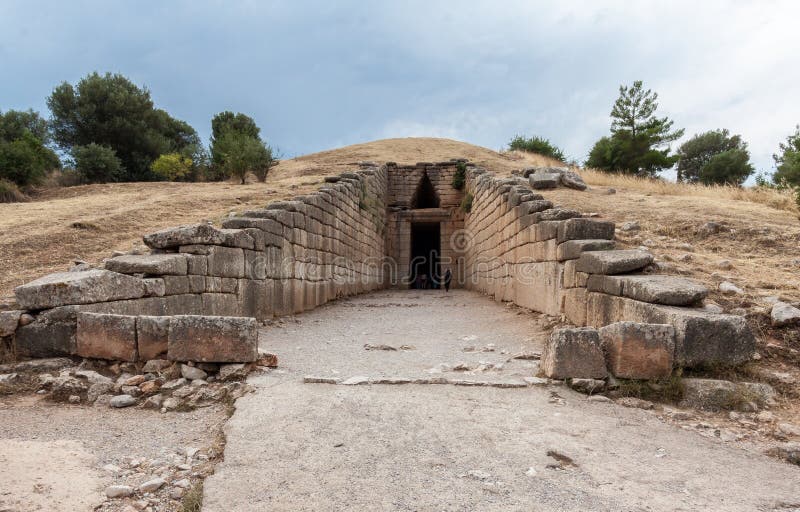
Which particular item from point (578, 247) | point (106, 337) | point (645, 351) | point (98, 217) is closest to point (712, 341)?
point (645, 351)

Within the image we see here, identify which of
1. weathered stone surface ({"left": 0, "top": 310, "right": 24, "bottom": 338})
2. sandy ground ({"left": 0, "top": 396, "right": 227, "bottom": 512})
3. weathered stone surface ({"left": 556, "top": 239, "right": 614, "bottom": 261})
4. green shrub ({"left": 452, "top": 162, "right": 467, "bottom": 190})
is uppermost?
green shrub ({"left": 452, "top": 162, "right": 467, "bottom": 190})

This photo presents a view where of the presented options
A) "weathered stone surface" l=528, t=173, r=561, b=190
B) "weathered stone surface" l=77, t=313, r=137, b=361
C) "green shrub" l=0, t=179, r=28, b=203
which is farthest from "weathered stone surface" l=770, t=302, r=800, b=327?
"green shrub" l=0, t=179, r=28, b=203

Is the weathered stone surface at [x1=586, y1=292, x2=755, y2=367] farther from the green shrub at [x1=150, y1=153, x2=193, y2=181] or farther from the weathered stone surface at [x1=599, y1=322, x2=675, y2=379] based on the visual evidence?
the green shrub at [x1=150, y1=153, x2=193, y2=181]

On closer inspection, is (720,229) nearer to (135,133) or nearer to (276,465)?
(276,465)

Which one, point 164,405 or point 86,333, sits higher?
point 86,333

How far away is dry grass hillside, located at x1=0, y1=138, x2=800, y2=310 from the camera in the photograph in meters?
5.97

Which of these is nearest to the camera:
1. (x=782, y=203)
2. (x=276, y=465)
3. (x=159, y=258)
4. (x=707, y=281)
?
(x=276, y=465)

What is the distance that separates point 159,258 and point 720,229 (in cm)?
849

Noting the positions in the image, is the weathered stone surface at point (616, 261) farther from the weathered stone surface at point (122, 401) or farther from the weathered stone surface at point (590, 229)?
the weathered stone surface at point (122, 401)

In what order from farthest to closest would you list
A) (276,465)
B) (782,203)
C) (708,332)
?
(782,203), (708,332), (276,465)

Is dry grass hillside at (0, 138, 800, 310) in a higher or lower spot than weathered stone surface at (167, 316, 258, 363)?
higher

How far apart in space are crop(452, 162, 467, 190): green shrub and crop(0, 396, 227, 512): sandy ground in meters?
15.1

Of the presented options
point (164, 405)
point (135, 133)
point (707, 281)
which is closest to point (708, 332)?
point (707, 281)

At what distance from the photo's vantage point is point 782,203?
9445 millimetres
